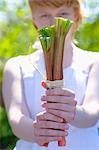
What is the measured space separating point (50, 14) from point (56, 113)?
1.17 feet

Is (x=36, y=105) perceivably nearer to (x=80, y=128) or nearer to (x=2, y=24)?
(x=80, y=128)

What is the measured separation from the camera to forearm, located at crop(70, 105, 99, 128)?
1653 mm

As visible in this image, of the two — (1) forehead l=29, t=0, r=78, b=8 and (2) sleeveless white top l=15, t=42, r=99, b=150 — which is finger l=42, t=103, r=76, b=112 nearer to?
(2) sleeveless white top l=15, t=42, r=99, b=150

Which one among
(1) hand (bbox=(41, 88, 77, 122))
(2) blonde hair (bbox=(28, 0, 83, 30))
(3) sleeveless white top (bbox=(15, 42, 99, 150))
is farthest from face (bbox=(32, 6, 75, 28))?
(1) hand (bbox=(41, 88, 77, 122))

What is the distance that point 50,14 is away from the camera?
5.83 feet

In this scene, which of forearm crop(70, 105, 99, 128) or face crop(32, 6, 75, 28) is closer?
forearm crop(70, 105, 99, 128)

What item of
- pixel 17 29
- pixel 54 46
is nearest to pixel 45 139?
pixel 54 46

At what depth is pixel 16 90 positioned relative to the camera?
1812 millimetres

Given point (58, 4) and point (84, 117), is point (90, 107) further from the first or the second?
point (58, 4)

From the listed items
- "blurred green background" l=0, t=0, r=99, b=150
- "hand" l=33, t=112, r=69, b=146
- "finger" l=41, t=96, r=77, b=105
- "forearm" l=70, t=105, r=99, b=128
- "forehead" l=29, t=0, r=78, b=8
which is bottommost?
"blurred green background" l=0, t=0, r=99, b=150

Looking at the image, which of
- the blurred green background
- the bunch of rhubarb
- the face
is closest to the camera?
the bunch of rhubarb

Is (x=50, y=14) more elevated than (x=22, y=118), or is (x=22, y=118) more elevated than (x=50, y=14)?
(x=50, y=14)

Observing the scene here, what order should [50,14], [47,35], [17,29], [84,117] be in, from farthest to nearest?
[17,29], [50,14], [84,117], [47,35]

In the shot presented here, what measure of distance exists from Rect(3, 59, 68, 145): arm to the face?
0.18m
